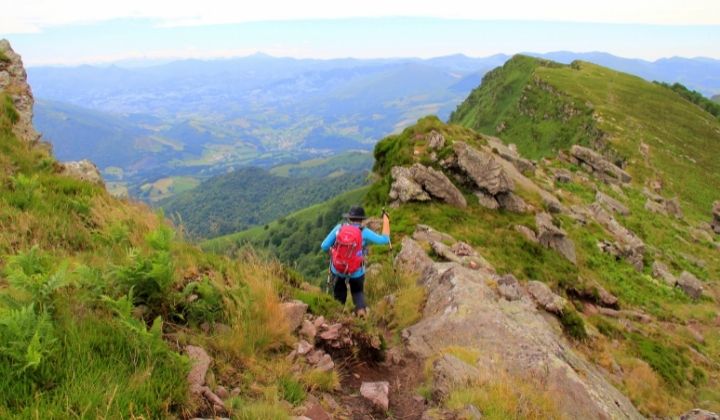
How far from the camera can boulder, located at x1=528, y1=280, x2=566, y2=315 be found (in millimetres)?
13789

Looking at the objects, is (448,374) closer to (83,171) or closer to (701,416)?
(701,416)

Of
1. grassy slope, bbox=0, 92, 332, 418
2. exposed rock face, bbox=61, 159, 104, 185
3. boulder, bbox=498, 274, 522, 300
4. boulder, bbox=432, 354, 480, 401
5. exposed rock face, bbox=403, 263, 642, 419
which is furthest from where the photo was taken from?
exposed rock face, bbox=61, 159, 104, 185

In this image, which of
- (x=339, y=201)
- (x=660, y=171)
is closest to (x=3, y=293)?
(x=660, y=171)

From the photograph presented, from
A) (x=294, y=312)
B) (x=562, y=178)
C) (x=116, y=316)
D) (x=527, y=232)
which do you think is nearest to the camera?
(x=116, y=316)

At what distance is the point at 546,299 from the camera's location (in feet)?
46.5

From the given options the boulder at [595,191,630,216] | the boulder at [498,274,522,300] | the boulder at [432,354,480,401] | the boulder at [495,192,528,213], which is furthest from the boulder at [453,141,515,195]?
the boulder at [595,191,630,216]

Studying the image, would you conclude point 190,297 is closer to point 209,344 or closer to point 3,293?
point 209,344

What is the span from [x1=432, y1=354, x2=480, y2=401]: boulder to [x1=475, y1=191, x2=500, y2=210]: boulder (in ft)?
52.0

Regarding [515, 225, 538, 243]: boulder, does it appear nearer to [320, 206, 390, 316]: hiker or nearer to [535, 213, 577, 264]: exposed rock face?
[535, 213, 577, 264]: exposed rock face

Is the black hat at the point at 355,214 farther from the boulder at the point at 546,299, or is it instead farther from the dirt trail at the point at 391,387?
the boulder at the point at 546,299

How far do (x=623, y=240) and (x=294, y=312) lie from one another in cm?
2815

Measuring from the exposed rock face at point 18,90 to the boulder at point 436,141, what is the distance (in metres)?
17.6

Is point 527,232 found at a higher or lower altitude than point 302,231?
higher

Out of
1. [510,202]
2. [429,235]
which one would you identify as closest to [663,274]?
[510,202]
